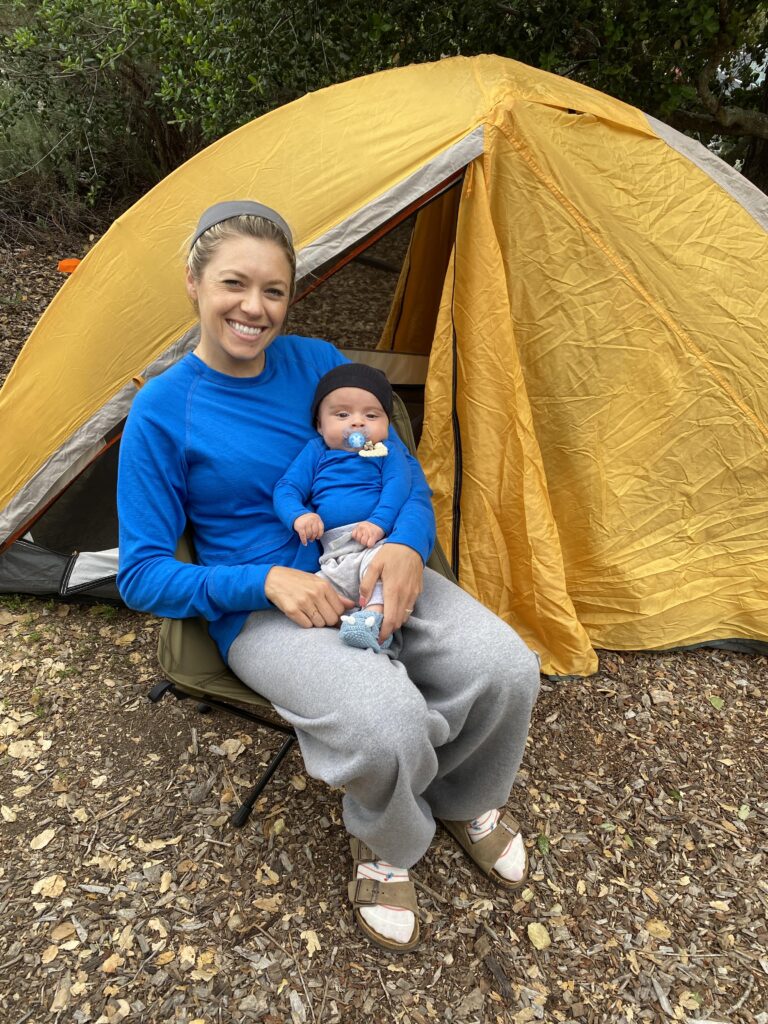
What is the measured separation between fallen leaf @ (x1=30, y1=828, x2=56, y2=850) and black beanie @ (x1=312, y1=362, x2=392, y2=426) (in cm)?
142

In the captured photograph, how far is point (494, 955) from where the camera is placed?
1.87m

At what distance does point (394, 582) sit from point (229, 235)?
0.95 metres

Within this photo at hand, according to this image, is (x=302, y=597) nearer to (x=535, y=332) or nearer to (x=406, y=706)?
(x=406, y=706)

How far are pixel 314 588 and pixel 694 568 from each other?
1756mm

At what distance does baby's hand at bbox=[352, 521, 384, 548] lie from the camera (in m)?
1.85

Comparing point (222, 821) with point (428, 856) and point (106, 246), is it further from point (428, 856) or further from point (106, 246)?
point (106, 246)

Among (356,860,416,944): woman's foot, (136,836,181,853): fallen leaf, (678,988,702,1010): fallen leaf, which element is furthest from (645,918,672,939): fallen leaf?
(136,836,181,853): fallen leaf

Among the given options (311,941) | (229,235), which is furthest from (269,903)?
(229,235)

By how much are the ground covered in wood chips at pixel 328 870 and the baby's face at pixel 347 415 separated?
1.10m

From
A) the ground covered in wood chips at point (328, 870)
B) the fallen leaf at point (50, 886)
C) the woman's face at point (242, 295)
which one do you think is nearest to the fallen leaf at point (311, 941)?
the ground covered in wood chips at point (328, 870)

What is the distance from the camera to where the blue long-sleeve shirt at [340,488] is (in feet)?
6.23

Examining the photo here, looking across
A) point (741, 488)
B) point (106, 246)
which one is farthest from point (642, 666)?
point (106, 246)

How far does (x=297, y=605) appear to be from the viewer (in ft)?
5.57

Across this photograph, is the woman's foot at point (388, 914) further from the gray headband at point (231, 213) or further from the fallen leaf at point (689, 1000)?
the gray headband at point (231, 213)
